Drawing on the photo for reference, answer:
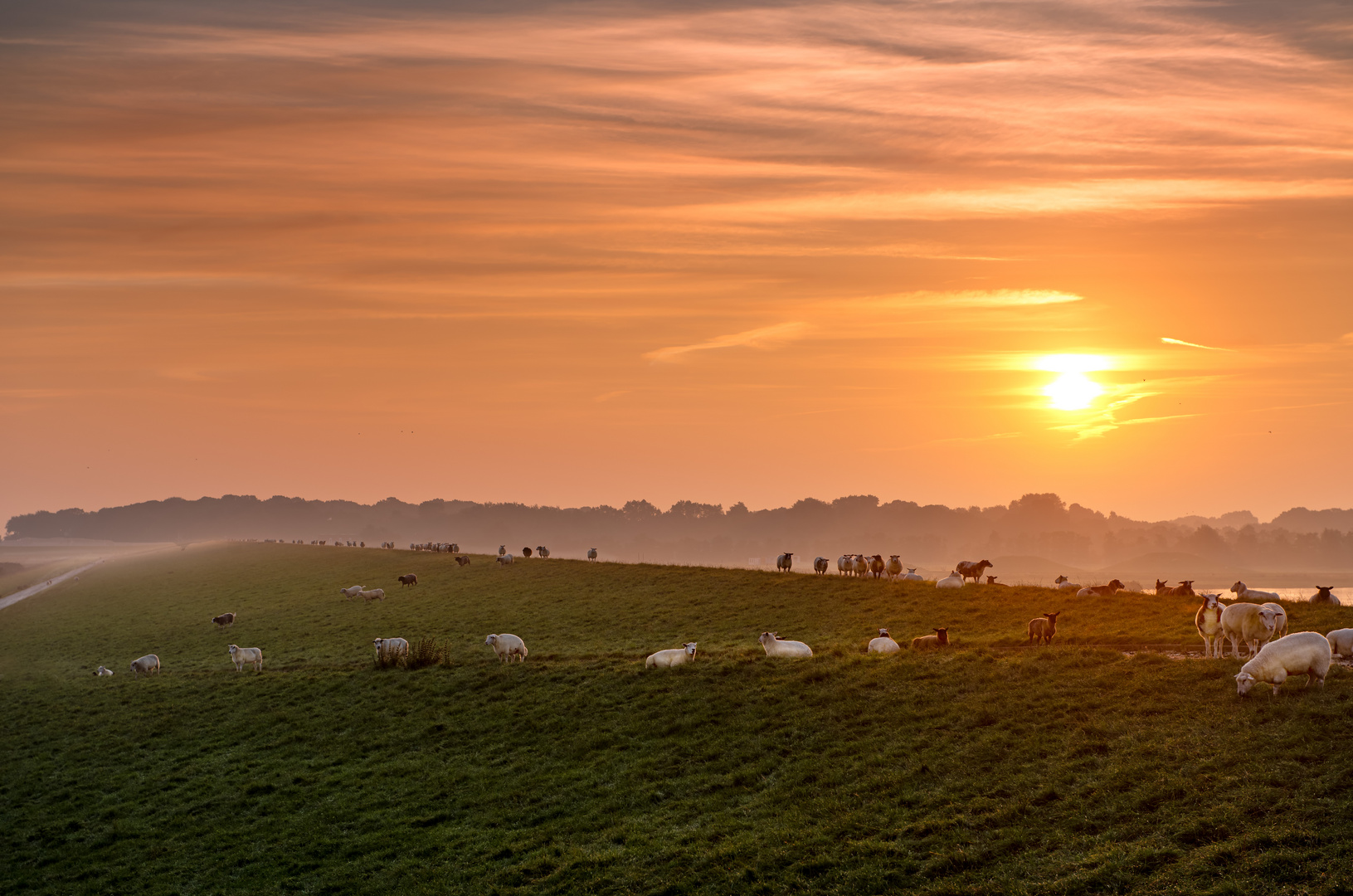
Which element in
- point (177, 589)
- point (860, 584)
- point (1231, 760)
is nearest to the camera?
point (1231, 760)

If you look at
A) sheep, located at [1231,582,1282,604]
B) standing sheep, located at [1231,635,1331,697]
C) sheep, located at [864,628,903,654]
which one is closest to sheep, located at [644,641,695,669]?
sheep, located at [864,628,903,654]

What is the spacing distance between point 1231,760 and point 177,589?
306 feet

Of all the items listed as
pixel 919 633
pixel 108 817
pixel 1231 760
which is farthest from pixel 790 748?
pixel 108 817

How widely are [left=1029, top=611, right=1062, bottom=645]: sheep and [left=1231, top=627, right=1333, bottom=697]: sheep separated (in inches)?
398

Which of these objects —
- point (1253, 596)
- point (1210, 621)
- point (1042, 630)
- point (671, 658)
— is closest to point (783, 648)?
point (671, 658)

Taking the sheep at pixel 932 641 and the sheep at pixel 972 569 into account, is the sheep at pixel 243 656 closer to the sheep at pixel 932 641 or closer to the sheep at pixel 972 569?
the sheep at pixel 932 641

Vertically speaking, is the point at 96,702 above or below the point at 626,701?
below

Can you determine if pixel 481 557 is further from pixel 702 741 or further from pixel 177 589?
pixel 702 741

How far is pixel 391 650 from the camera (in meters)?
40.3

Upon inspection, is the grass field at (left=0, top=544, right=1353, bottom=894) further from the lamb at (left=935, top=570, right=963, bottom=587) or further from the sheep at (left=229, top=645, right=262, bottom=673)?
the lamb at (left=935, top=570, right=963, bottom=587)

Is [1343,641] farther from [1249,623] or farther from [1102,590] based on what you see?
[1102,590]

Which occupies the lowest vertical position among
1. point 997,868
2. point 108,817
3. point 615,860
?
point 108,817

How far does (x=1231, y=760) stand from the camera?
55.7 feet

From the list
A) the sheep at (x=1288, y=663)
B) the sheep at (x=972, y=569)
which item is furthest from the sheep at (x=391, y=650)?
the sheep at (x=1288, y=663)
